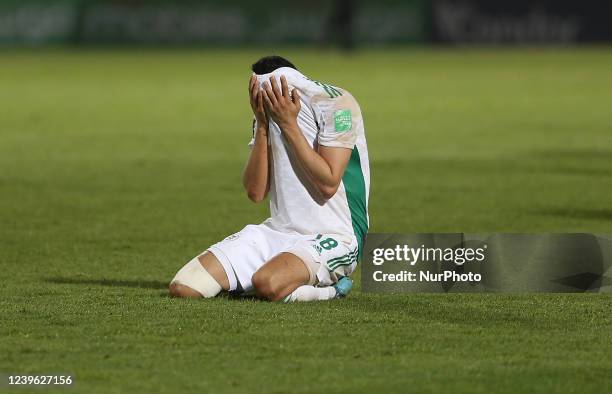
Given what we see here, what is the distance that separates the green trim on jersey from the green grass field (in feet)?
1.13

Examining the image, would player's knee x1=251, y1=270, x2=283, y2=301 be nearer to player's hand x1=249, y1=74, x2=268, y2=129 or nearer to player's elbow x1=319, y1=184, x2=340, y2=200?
player's elbow x1=319, y1=184, x2=340, y2=200

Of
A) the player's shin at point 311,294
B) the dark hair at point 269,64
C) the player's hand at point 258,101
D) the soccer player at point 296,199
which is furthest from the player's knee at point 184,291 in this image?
the dark hair at point 269,64

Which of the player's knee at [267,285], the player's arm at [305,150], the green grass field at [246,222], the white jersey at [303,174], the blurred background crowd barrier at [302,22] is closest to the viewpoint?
the green grass field at [246,222]

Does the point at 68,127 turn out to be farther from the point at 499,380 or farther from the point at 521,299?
the point at 499,380

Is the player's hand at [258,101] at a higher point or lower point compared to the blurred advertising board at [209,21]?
higher

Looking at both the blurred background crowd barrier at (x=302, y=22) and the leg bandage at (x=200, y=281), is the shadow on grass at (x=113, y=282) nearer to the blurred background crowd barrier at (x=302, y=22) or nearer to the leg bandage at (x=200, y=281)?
the leg bandage at (x=200, y=281)

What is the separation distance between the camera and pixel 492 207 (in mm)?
11531

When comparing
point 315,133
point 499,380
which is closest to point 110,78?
point 315,133

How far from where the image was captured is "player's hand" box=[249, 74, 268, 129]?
23.0 feet

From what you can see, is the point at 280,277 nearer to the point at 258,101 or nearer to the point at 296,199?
the point at 296,199

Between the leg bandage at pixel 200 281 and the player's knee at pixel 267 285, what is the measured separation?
0.21m

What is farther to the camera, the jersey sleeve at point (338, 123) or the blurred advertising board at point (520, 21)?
the blurred advertising board at point (520, 21)

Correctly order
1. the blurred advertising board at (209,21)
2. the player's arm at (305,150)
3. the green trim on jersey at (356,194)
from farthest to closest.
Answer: the blurred advertising board at (209,21) < the green trim on jersey at (356,194) < the player's arm at (305,150)

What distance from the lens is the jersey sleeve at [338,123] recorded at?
693cm
